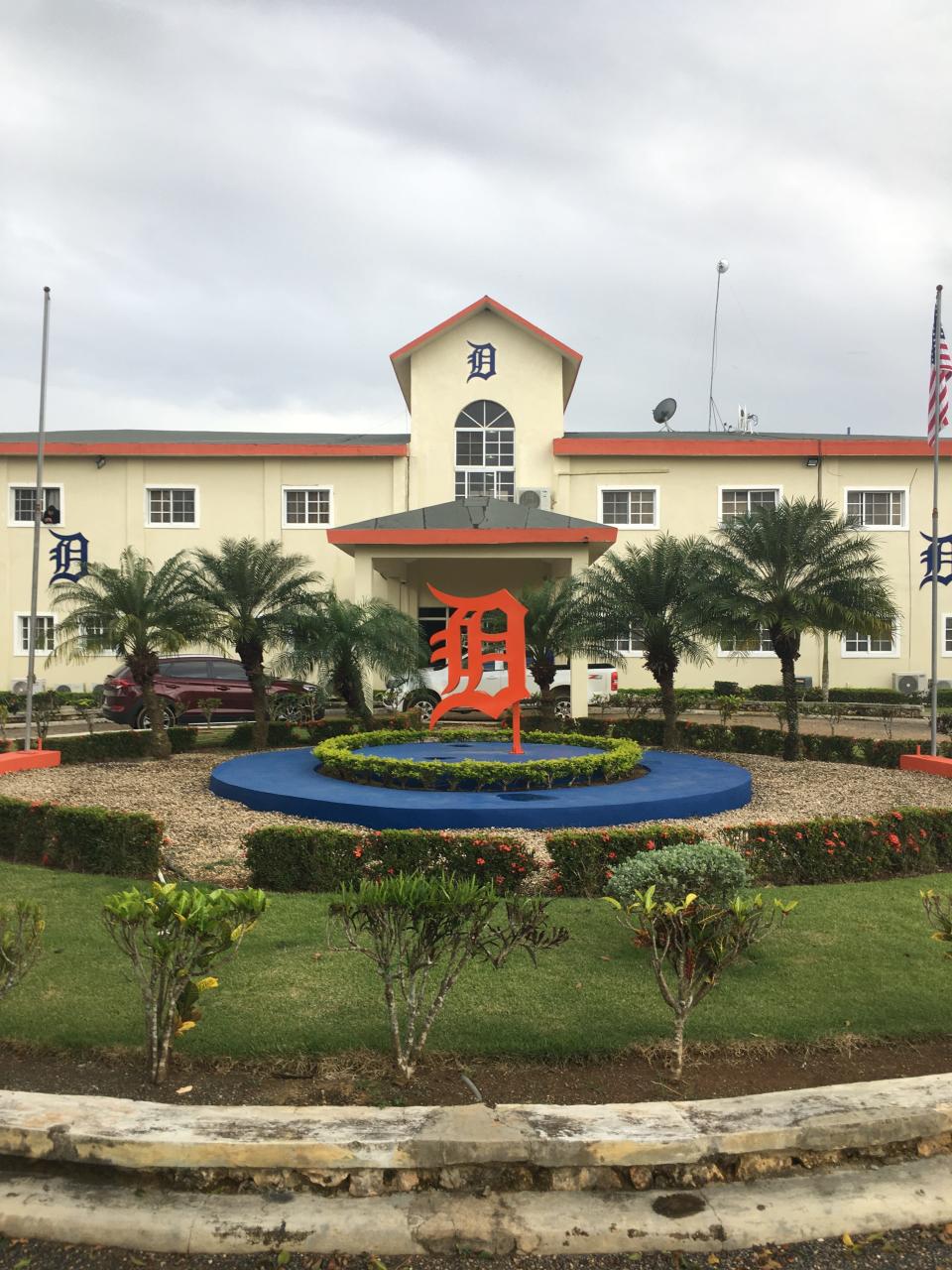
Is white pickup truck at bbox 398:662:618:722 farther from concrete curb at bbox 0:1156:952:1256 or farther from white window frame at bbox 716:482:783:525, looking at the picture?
concrete curb at bbox 0:1156:952:1256

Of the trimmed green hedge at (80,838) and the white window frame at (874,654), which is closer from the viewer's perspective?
the trimmed green hedge at (80,838)

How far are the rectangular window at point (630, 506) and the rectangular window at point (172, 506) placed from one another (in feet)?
39.3

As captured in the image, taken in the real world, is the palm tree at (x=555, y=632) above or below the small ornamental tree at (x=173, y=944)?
above

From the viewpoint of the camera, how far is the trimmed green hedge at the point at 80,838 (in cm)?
823

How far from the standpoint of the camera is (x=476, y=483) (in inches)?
1064

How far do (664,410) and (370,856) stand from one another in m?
26.9

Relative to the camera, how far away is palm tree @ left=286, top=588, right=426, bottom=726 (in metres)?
17.2

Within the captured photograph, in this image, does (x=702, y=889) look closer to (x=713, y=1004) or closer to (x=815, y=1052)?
(x=713, y=1004)

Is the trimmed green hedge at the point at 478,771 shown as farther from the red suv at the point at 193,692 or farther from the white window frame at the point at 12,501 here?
the white window frame at the point at 12,501

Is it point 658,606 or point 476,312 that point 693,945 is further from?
point 476,312

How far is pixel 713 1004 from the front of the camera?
5.23 m

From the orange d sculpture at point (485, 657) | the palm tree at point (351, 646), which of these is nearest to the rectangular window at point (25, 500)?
the palm tree at point (351, 646)

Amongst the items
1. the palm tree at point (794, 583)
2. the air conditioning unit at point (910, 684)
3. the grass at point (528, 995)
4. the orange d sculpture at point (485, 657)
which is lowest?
the grass at point (528, 995)

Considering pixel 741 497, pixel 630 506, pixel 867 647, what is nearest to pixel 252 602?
pixel 630 506
